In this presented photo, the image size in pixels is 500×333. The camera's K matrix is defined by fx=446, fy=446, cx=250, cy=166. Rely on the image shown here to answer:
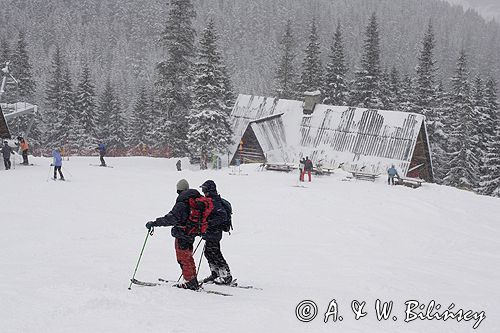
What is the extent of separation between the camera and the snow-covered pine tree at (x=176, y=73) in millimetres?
36656

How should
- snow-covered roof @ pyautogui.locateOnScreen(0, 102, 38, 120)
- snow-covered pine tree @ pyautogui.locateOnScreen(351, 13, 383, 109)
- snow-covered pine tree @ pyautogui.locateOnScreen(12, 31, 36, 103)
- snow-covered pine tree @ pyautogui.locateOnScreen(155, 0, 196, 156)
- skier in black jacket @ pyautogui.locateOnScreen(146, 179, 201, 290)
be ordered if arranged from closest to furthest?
skier in black jacket @ pyautogui.locateOnScreen(146, 179, 201, 290) < snow-covered roof @ pyautogui.locateOnScreen(0, 102, 38, 120) < snow-covered pine tree @ pyautogui.locateOnScreen(155, 0, 196, 156) < snow-covered pine tree @ pyautogui.locateOnScreen(351, 13, 383, 109) < snow-covered pine tree @ pyautogui.locateOnScreen(12, 31, 36, 103)

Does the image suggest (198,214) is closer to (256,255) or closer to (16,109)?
(256,255)

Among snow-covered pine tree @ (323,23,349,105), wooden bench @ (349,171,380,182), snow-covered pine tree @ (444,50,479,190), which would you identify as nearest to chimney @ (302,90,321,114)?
wooden bench @ (349,171,380,182)

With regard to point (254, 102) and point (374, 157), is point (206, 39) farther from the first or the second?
point (374, 157)

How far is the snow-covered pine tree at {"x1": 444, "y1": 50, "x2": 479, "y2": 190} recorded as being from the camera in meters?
39.2

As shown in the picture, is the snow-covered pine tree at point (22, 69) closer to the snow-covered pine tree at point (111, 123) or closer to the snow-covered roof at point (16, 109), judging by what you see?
the snow-covered pine tree at point (111, 123)

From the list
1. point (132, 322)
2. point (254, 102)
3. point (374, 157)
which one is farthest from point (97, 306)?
point (254, 102)

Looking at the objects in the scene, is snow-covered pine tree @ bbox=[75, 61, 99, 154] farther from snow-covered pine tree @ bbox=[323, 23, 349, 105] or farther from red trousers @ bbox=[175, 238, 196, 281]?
red trousers @ bbox=[175, 238, 196, 281]

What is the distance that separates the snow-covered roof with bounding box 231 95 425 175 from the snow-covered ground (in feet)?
26.0

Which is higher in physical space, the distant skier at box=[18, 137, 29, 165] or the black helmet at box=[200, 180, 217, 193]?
the black helmet at box=[200, 180, 217, 193]

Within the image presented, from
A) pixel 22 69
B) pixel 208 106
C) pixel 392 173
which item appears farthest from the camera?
pixel 22 69

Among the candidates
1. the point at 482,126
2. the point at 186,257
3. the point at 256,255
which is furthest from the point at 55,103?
the point at 186,257

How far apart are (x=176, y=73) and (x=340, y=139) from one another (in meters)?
14.5

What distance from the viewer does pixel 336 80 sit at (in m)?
45.8
